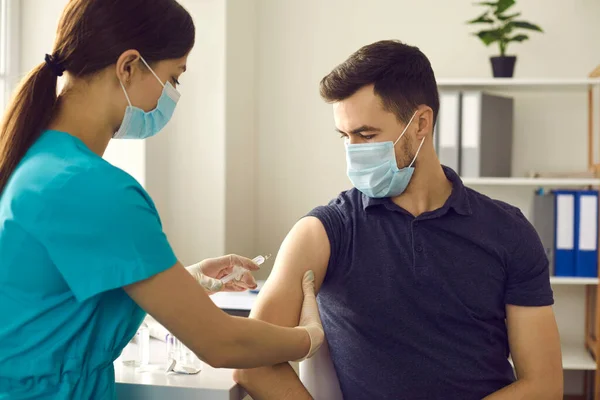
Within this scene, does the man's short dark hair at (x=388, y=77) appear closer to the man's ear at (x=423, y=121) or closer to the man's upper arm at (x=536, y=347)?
the man's ear at (x=423, y=121)

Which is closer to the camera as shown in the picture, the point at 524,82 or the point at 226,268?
the point at 226,268

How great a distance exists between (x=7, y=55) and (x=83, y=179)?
176 centimetres

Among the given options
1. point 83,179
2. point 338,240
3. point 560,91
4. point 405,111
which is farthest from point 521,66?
point 83,179

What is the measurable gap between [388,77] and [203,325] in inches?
29.1

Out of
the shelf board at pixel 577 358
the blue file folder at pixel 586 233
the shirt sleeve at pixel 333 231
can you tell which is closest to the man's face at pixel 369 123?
the shirt sleeve at pixel 333 231

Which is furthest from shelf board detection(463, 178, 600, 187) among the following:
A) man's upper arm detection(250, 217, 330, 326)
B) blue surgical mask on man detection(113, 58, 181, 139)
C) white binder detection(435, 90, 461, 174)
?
blue surgical mask on man detection(113, 58, 181, 139)

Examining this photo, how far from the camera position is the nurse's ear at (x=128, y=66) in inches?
43.2

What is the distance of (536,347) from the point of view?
144cm

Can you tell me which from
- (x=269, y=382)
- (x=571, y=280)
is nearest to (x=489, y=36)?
(x=571, y=280)

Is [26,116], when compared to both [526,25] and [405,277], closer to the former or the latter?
[405,277]

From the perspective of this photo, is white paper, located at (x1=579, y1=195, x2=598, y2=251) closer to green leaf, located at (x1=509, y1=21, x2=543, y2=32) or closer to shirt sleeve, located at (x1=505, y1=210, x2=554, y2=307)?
green leaf, located at (x1=509, y1=21, x2=543, y2=32)

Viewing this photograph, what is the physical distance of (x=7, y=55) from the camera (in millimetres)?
2516

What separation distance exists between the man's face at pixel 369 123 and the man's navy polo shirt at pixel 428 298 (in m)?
0.16

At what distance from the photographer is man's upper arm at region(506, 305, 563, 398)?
4.71ft
